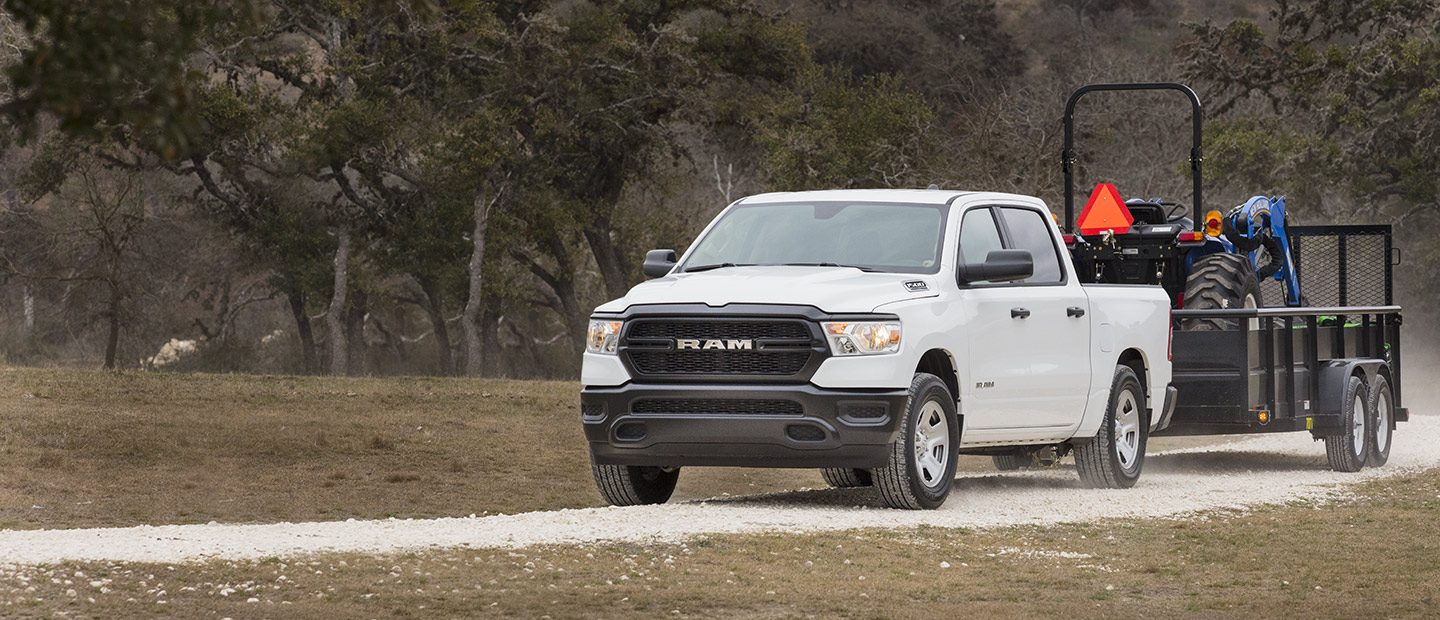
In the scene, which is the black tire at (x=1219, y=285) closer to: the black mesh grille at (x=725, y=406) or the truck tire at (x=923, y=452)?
the truck tire at (x=923, y=452)

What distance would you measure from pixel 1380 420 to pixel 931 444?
6.88 meters

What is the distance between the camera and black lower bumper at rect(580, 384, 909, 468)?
12.2 metres

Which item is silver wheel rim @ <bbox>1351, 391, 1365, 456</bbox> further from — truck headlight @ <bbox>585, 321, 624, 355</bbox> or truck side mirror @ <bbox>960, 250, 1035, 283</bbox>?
truck headlight @ <bbox>585, 321, 624, 355</bbox>

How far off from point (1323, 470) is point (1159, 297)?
3.30 meters

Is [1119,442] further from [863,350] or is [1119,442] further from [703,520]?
[703,520]

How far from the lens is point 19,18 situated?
264 inches

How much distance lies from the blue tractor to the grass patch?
17.8 ft

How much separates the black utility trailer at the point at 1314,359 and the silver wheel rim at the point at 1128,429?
683 millimetres

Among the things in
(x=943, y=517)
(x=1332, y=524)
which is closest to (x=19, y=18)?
(x=943, y=517)

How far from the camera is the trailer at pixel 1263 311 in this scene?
16406 millimetres

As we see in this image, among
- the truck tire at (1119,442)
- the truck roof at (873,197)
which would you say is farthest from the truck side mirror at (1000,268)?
the truck tire at (1119,442)

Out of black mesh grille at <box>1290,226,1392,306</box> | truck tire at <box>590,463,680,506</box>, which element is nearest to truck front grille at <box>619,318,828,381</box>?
truck tire at <box>590,463,680,506</box>

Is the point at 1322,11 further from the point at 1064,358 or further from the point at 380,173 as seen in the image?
the point at 1064,358

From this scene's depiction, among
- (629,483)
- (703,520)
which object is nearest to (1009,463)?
(629,483)
